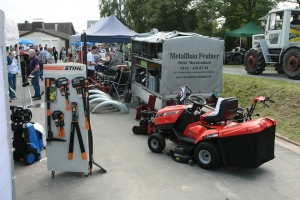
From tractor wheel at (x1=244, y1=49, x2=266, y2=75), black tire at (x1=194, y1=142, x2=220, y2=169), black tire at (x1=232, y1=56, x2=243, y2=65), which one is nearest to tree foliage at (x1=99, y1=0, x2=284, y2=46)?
black tire at (x1=232, y1=56, x2=243, y2=65)

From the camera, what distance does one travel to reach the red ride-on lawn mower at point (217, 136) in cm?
503

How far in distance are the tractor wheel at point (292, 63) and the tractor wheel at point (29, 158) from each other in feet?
33.5

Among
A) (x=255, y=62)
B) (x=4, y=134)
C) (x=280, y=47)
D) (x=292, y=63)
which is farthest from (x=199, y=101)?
(x=255, y=62)

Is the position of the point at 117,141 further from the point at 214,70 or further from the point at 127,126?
the point at 214,70

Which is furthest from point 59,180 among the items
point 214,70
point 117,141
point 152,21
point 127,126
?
point 152,21

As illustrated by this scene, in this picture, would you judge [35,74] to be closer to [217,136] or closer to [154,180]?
[154,180]

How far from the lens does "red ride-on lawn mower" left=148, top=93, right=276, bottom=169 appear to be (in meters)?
5.03

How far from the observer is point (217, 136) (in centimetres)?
525

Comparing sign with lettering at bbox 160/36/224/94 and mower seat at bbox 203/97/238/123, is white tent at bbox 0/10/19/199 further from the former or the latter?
sign with lettering at bbox 160/36/224/94

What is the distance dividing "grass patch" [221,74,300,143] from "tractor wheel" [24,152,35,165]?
5531 mm

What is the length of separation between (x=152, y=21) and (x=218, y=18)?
7847 millimetres

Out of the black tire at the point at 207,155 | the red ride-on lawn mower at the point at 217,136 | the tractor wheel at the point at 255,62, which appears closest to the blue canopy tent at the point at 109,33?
the tractor wheel at the point at 255,62

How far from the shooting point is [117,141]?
707 cm

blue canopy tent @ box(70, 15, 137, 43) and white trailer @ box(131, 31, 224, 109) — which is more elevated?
blue canopy tent @ box(70, 15, 137, 43)
